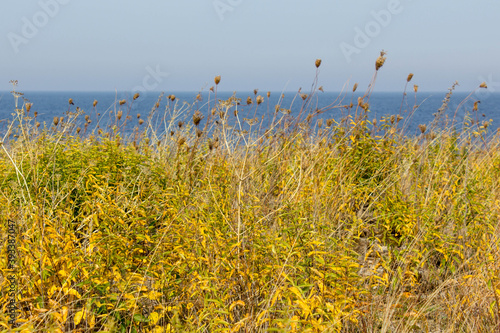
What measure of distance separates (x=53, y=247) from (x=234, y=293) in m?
0.91

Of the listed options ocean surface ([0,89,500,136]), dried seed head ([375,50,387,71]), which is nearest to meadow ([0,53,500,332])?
dried seed head ([375,50,387,71])

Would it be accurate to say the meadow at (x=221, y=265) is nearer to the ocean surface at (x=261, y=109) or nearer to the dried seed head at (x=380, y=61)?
the dried seed head at (x=380, y=61)

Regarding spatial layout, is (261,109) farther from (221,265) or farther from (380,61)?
(221,265)

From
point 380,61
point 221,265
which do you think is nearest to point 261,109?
point 380,61

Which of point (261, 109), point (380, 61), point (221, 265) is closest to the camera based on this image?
point (221, 265)

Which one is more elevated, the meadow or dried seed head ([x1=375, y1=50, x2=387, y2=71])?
dried seed head ([x1=375, y1=50, x2=387, y2=71])

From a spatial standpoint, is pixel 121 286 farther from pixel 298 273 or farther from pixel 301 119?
pixel 301 119

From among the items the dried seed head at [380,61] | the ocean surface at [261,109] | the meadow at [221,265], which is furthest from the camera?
the ocean surface at [261,109]

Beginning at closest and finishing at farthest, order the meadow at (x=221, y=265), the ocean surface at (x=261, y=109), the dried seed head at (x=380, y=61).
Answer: the meadow at (x=221, y=265), the dried seed head at (x=380, y=61), the ocean surface at (x=261, y=109)

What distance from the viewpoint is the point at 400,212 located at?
331 centimetres

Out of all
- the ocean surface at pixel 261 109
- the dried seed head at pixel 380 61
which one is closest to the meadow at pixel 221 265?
the dried seed head at pixel 380 61

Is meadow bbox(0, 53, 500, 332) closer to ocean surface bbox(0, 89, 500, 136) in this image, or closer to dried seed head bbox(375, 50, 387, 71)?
dried seed head bbox(375, 50, 387, 71)

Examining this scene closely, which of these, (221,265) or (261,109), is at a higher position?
(221,265)

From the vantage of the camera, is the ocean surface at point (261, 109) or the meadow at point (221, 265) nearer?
the meadow at point (221, 265)
